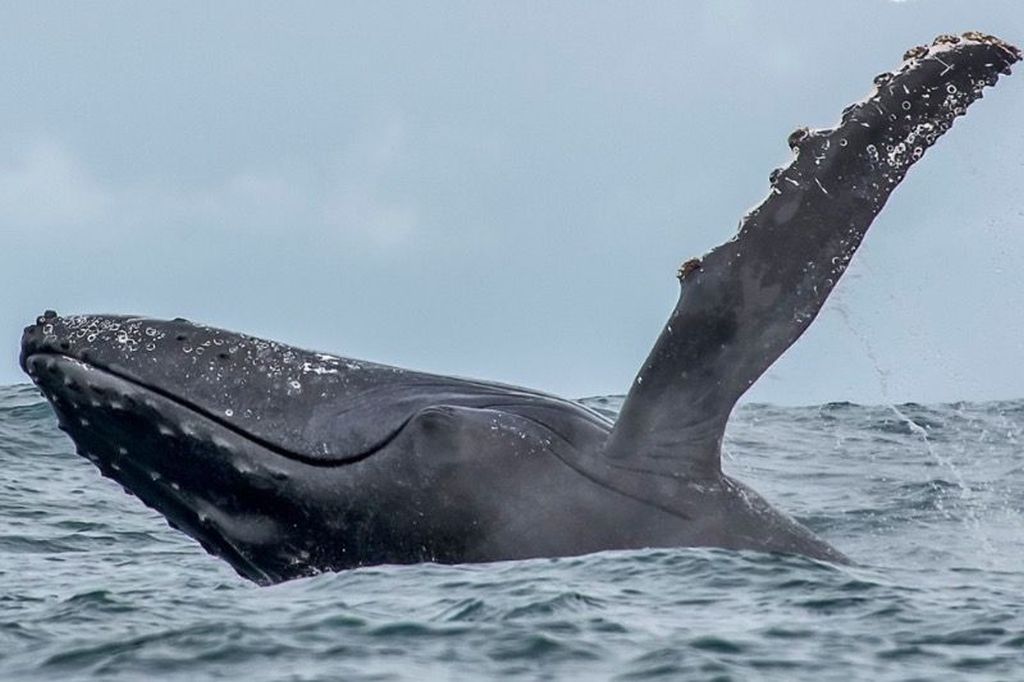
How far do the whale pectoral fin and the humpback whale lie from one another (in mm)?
14

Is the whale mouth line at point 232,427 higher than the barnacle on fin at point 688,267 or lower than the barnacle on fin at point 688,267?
lower

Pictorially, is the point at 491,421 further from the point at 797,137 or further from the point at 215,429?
the point at 797,137

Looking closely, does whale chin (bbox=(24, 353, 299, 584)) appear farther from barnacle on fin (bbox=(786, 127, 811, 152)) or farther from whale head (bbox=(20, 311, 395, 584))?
barnacle on fin (bbox=(786, 127, 811, 152))

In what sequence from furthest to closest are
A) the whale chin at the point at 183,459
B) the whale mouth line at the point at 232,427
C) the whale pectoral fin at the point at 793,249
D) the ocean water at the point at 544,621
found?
the whale chin at the point at 183,459 → the whale mouth line at the point at 232,427 → the whale pectoral fin at the point at 793,249 → the ocean water at the point at 544,621

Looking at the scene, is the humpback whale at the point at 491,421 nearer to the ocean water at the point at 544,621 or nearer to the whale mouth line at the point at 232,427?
the whale mouth line at the point at 232,427

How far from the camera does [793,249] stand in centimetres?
1297

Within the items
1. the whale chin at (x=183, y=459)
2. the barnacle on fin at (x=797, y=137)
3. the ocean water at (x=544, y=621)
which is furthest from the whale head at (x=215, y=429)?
the barnacle on fin at (x=797, y=137)

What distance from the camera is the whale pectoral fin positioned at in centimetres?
1291

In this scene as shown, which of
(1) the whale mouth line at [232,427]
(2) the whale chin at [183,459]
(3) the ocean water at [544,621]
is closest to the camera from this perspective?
(3) the ocean water at [544,621]

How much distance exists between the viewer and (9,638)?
42.2 feet

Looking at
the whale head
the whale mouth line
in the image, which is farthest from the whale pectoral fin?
the whale head

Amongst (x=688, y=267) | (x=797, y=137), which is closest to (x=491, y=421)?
(x=688, y=267)

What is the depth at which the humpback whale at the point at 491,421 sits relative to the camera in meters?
13.0

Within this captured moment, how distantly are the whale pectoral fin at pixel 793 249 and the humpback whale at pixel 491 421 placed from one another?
0.01m
